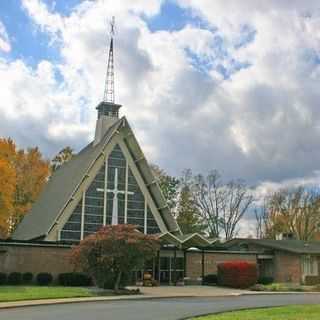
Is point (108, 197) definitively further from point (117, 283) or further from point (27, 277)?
point (117, 283)

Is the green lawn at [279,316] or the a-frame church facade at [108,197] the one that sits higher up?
the a-frame church facade at [108,197]

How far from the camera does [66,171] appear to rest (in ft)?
181

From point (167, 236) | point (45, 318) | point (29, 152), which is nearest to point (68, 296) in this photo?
point (45, 318)

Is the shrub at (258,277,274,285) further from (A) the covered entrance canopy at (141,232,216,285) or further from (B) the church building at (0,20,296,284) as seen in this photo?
(A) the covered entrance canopy at (141,232,216,285)

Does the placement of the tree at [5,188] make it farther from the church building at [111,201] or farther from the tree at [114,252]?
the tree at [114,252]

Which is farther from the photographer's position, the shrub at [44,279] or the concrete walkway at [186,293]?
the shrub at [44,279]

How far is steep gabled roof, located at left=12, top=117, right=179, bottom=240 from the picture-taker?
47031mm

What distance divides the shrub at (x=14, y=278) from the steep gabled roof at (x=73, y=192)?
21.4 feet

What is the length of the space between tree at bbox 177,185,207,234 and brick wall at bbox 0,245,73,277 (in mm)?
26529

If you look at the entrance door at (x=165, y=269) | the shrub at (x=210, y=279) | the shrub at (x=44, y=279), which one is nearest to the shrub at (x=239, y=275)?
the shrub at (x=210, y=279)

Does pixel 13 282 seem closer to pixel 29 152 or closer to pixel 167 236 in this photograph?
pixel 167 236

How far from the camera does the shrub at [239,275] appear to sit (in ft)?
137

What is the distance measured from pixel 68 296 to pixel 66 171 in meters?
28.1

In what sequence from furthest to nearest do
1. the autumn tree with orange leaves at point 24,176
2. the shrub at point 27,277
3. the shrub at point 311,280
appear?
the autumn tree with orange leaves at point 24,176, the shrub at point 311,280, the shrub at point 27,277
